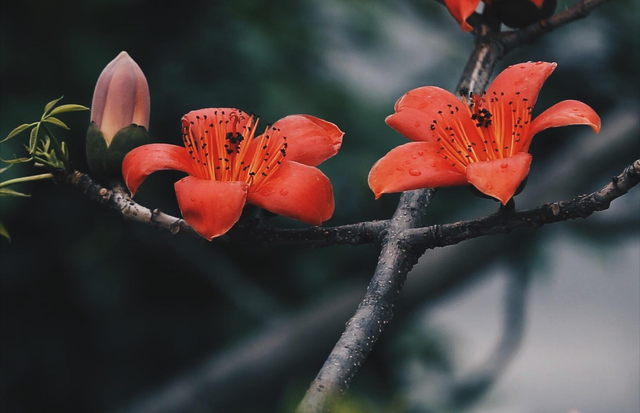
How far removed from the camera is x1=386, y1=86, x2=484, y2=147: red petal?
1.53 ft

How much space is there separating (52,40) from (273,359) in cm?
63

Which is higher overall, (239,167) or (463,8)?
(463,8)

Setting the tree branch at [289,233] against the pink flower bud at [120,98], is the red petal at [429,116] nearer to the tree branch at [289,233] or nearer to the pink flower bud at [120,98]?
the tree branch at [289,233]

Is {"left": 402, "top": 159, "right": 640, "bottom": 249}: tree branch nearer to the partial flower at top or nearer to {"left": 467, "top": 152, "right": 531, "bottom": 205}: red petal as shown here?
{"left": 467, "top": 152, "right": 531, "bottom": 205}: red petal

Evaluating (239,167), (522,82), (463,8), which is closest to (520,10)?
(463,8)

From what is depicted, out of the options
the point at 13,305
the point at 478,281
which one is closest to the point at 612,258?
the point at 478,281

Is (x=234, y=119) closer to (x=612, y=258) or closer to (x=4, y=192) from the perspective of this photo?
(x=4, y=192)

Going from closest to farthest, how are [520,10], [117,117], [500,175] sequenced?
[500,175] → [117,117] → [520,10]

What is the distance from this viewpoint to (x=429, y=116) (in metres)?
0.47

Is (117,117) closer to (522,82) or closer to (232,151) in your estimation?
(232,151)

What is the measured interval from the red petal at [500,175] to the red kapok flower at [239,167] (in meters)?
0.09

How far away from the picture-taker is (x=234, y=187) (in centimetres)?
44

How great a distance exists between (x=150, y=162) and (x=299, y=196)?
104 millimetres

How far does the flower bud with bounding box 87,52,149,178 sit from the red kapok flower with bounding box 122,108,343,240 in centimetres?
7
